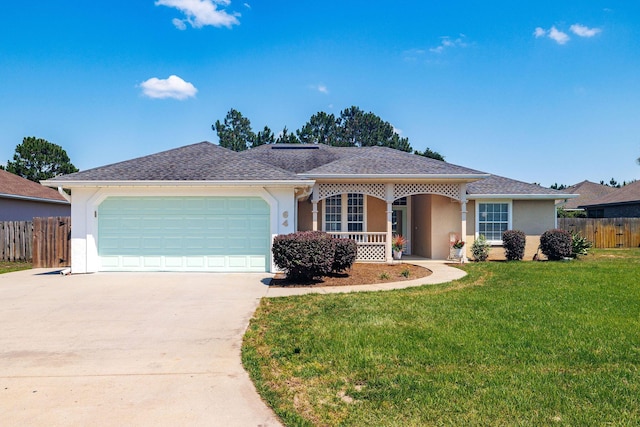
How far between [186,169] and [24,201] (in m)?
13.5

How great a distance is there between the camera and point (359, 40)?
16.0m

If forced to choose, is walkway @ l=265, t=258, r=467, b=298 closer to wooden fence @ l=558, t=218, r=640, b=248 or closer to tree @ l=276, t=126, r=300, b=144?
wooden fence @ l=558, t=218, r=640, b=248

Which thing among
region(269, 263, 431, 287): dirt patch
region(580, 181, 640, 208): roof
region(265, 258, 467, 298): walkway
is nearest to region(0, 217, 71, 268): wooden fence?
region(269, 263, 431, 287): dirt patch

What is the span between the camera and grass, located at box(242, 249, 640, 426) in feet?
10.9

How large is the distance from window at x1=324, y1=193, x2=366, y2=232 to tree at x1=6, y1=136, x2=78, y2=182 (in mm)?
33961

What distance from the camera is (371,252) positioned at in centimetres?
1433

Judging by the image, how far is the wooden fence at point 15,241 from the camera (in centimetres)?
1608

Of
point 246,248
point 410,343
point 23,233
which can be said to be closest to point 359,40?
point 246,248

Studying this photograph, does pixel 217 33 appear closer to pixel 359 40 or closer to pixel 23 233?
pixel 359 40

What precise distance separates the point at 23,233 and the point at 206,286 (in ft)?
37.9

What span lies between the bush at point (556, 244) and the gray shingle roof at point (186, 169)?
10108 mm

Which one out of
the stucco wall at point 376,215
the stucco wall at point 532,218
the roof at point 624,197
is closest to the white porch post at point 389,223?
the stucco wall at point 376,215

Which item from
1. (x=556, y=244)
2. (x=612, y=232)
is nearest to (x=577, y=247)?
(x=556, y=244)

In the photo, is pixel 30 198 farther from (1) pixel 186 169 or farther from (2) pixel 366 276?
(2) pixel 366 276
